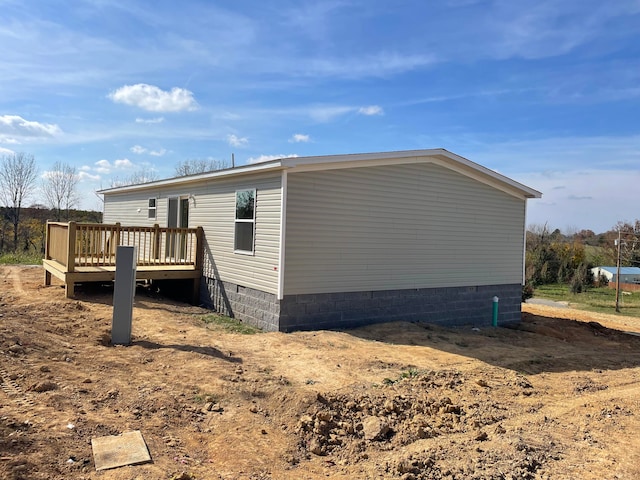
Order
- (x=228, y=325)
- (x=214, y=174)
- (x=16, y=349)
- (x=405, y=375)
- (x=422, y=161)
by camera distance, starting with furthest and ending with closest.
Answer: (x=214, y=174) < (x=422, y=161) < (x=228, y=325) < (x=405, y=375) < (x=16, y=349)

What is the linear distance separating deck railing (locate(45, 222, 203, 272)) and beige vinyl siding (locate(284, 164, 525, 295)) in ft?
11.9

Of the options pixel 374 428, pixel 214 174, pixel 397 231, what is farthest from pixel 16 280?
pixel 374 428

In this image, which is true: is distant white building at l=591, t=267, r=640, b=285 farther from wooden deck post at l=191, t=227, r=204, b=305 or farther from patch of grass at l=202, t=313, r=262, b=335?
patch of grass at l=202, t=313, r=262, b=335

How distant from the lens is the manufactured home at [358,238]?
8.76m

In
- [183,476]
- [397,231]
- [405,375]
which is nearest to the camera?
[183,476]

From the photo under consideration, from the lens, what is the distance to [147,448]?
385cm

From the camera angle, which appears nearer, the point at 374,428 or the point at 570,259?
the point at 374,428

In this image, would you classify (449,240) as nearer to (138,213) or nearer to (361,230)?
(361,230)

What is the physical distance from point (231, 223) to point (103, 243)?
3.49 metres

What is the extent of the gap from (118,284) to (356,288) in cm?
455

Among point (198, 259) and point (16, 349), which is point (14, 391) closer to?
point (16, 349)

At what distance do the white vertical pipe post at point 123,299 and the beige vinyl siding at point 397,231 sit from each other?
2728 millimetres

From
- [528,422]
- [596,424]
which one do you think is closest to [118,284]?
[528,422]

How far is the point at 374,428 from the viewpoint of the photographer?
4.65 m
